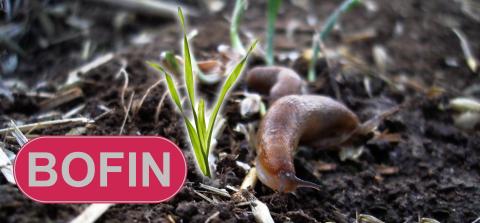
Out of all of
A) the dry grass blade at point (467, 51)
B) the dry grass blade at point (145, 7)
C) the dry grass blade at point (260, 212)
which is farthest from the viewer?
the dry grass blade at point (145, 7)

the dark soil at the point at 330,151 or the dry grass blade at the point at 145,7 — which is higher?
the dry grass blade at the point at 145,7

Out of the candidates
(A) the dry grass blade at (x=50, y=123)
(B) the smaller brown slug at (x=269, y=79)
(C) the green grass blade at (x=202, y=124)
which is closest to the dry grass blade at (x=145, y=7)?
(B) the smaller brown slug at (x=269, y=79)

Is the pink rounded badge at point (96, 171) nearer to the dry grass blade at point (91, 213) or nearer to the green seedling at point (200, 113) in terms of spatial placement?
the dry grass blade at point (91, 213)

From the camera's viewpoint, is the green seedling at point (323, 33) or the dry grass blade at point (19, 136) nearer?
the dry grass blade at point (19, 136)

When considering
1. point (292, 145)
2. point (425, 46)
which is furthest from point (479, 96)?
point (292, 145)

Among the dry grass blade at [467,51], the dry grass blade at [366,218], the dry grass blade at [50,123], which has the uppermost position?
the dry grass blade at [467,51]

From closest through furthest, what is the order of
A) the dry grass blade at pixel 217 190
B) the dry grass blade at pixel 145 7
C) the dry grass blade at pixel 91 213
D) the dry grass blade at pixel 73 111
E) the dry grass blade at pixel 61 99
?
the dry grass blade at pixel 91 213 < the dry grass blade at pixel 217 190 < the dry grass blade at pixel 73 111 < the dry grass blade at pixel 61 99 < the dry grass blade at pixel 145 7

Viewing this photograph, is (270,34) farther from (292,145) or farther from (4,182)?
(4,182)

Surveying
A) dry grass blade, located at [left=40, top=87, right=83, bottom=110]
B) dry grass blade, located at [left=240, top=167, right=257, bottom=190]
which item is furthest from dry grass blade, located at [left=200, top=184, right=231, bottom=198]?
dry grass blade, located at [left=40, top=87, right=83, bottom=110]
